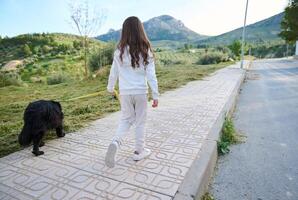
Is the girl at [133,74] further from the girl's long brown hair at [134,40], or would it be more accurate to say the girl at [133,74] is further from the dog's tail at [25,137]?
the dog's tail at [25,137]

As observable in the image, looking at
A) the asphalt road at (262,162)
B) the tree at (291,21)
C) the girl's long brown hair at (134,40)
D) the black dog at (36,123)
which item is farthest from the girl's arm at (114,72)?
the tree at (291,21)

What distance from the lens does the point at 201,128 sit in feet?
14.3

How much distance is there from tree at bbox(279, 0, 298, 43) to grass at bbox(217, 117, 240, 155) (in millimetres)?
25234

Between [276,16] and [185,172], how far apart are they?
655ft

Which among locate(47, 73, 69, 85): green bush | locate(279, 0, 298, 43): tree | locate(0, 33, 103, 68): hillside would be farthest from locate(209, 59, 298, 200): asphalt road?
locate(0, 33, 103, 68): hillside

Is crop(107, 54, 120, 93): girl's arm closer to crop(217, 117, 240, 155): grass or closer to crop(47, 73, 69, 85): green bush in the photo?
crop(217, 117, 240, 155): grass

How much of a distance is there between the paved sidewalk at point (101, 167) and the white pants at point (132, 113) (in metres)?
0.43

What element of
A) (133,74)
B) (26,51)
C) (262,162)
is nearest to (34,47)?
(26,51)

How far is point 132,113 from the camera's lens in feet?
10.1

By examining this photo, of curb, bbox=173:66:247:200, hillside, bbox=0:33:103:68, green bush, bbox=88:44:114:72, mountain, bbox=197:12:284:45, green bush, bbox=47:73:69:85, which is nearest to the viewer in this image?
curb, bbox=173:66:247:200

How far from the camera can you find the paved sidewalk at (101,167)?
97.7 inches

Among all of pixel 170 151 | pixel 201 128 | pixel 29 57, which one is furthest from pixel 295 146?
pixel 29 57

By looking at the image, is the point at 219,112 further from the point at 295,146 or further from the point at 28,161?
the point at 28,161

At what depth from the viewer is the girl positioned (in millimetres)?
2789
